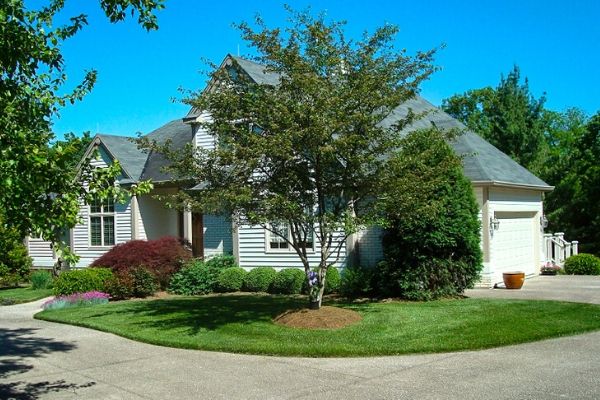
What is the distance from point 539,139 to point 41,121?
102 ft

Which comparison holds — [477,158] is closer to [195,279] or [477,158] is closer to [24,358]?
[195,279]

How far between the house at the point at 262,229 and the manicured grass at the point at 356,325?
2.96 metres

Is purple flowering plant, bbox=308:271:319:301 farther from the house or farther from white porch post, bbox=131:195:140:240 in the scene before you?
white porch post, bbox=131:195:140:240

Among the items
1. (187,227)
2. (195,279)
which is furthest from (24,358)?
(187,227)

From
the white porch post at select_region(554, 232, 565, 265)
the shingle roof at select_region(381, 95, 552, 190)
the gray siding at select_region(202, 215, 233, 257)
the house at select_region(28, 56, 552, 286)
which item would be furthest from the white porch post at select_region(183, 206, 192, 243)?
the white porch post at select_region(554, 232, 565, 265)

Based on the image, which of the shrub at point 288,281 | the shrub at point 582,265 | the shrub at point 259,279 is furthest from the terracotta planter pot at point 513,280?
the shrub at point 259,279

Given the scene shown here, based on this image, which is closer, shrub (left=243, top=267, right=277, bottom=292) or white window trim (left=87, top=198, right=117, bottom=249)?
shrub (left=243, top=267, right=277, bottom=292)

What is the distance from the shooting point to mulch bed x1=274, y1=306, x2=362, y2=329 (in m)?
12.1

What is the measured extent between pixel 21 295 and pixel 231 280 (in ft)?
23.9

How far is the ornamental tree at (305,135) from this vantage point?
11.7 metres

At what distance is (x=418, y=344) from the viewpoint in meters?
10.3

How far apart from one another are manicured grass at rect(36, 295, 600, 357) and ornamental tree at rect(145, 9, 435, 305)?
1824 mm

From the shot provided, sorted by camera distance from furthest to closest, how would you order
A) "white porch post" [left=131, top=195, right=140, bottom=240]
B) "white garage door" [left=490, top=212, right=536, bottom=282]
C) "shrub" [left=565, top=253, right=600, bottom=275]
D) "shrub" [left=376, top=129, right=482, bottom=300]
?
"white porch post" [left=131, top=195, right=140, bottom=240]
"shrub" [left=565, top=253, right=600, bottom=275]
"white garage door" [left=490, top=212, right=536, bottom=282]
"shrub" [left=376, top=129, right=482, bottom=300]

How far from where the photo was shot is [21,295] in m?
20.6
